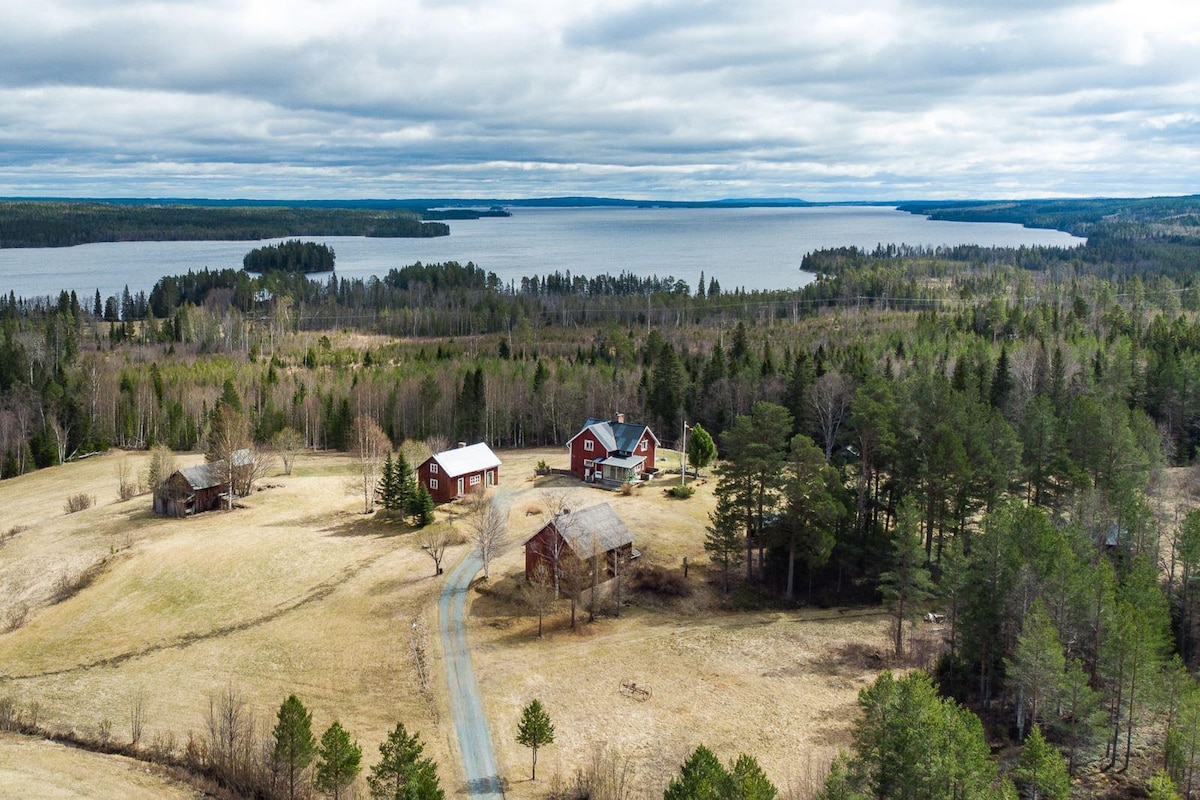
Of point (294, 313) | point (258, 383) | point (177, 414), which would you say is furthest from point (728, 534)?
point (294, 313)

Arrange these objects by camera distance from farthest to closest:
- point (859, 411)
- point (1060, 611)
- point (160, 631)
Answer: point (859, 411) < point (160, 631) < point (1060, 611)

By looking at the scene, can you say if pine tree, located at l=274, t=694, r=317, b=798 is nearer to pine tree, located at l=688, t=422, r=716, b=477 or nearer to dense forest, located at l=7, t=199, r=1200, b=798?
dense forest, located at l=7, t=199, r=1200, b=798

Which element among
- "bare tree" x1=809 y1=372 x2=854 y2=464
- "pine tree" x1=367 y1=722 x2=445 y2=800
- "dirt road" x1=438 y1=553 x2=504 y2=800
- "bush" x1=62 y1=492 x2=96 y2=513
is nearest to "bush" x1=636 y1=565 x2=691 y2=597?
"dirt road" x1=438 y1=553 x2=504 y2=800

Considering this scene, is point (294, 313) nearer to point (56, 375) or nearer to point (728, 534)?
point (56, 375)

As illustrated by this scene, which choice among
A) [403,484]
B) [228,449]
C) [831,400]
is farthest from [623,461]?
[228,449]

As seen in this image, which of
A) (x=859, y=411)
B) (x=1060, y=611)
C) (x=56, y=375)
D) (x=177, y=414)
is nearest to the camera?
(x=1060, y=611)
